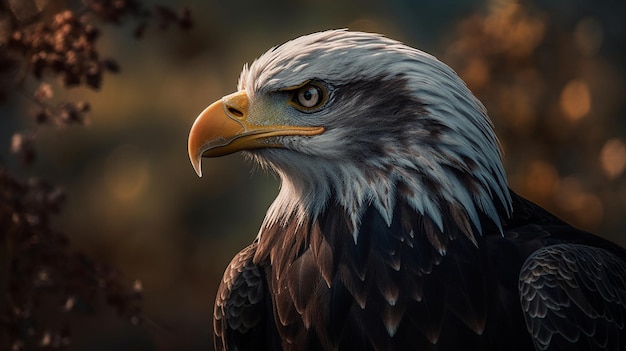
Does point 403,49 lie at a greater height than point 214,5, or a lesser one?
greater

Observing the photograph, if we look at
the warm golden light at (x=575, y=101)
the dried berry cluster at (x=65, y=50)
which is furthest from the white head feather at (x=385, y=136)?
the warm golden light at (x=575, y=101)

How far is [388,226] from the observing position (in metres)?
3.31

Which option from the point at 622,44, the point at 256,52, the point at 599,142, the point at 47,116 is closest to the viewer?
the point at 47,116

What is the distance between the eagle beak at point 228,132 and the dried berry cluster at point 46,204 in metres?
0.59

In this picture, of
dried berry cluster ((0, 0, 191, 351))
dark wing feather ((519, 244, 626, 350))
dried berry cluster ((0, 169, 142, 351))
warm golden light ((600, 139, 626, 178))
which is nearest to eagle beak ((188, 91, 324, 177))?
dried berry cluster ((0, 0, 191, 351))

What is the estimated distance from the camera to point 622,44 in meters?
7.39

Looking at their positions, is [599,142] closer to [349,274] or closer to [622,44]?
[622,44]

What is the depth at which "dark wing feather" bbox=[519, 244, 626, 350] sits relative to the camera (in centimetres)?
306

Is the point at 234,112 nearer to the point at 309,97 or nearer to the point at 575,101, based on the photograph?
the point at 309,97

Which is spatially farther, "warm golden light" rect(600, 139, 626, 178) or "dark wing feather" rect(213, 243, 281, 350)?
"warm golden light" rect(600, 139, 626, 178)

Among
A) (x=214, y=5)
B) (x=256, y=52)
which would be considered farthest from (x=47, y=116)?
(x=214, y=5)

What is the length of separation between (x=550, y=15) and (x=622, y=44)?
0.67 m

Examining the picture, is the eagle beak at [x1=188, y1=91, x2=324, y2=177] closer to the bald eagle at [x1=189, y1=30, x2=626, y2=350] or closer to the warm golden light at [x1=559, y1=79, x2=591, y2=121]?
the bald eagle at [x1=189, y1=30, x2=626, y2=350]

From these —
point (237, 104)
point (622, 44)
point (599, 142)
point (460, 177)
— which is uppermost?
point (237, 104)
